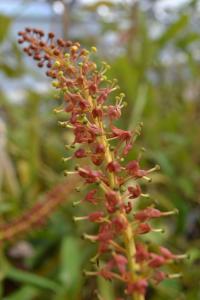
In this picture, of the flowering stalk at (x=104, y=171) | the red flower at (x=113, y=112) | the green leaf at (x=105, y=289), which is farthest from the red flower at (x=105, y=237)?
the green leaf at (x=105, y=289)

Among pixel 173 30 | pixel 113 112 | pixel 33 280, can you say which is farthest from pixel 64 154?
pixel 113 112

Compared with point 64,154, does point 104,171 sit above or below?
above

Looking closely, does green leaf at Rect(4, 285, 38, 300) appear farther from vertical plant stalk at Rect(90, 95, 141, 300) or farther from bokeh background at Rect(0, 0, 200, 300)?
vertical plant stalk at Rect(90, 95, 141, 300)

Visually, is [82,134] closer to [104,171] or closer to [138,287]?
[104,171]

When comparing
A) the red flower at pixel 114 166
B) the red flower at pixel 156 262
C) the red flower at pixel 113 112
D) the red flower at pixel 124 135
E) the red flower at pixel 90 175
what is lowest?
the red flower at pixel 156 262

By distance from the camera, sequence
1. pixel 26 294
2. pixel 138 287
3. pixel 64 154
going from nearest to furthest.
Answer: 1. pixel 138 287
2. pixel 26 294
3. pixel 64 154

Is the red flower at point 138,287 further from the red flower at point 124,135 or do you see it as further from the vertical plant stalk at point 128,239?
the red flower at point 124,135
